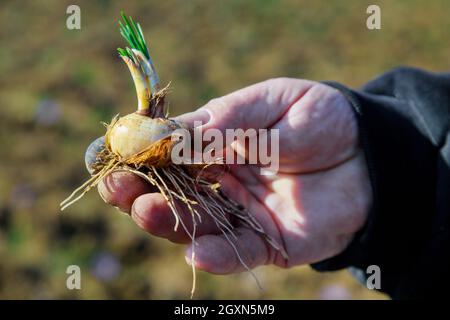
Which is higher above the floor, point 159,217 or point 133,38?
point 133,38

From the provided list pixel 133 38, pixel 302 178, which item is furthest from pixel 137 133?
pixel 302 178

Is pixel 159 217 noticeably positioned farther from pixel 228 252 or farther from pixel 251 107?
pixel 251 107

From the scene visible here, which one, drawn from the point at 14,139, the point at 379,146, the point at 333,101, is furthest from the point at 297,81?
the point at 14,139

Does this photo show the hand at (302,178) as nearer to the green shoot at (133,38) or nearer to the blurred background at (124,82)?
the green shoot at (133,38)

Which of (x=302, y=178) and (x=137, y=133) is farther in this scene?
(x=302, y=178)

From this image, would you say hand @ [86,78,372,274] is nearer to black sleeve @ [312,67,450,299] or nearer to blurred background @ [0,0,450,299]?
black sleeve @ [312,67,450,299]

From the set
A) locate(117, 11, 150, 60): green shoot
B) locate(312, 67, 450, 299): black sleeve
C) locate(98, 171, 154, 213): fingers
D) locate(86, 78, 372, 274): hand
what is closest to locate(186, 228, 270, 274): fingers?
locate(86, 78, 372, 274): hand
